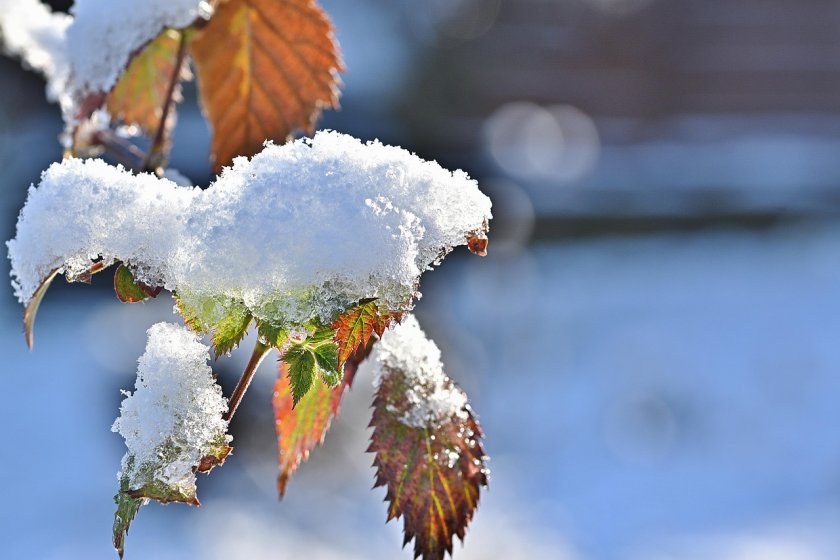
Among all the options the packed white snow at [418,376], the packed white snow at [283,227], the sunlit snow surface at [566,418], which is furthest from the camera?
the sunlit snow surface at [566,418]

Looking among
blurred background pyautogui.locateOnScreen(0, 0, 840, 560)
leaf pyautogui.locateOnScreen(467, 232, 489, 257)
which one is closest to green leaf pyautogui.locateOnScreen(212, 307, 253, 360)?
leaf pyautogui.locateOnScreen(467, 232, 489, 257)

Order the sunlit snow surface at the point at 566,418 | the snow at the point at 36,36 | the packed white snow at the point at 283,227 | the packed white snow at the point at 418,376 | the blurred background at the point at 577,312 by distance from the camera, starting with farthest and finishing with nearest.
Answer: the blurred background at the point at 577,312 → the sunlit snow surface at the point at 566,418 → the snow at the point at 36,36 → the packed white snow at the point at 418,376 → the packed white snow at the point at 283,227

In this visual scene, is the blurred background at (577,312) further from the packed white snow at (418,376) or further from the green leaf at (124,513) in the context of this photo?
the green leaf at (124,513)

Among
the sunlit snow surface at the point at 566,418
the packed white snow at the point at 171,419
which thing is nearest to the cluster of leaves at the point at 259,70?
the packed white snow at the point at 171,419

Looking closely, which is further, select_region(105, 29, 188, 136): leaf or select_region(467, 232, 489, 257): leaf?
select_region(105, 29, 188, 136): leaf

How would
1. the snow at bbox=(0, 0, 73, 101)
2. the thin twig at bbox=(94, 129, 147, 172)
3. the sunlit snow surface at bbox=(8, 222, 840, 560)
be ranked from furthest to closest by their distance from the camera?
the sunlit snow surface at bbox=(8, 222, 840, 560), the thin twig at bbox=(94, 129, 147, 172), the snow at bbox=(0, 0, 73, 101)

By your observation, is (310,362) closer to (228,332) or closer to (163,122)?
(228,332)

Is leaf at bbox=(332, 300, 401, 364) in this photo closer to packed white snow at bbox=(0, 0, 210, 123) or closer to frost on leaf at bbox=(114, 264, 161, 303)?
frost on leaf at bbox=(114, 264, 161, 303)

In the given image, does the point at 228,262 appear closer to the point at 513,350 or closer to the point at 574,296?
the point at 513,350
